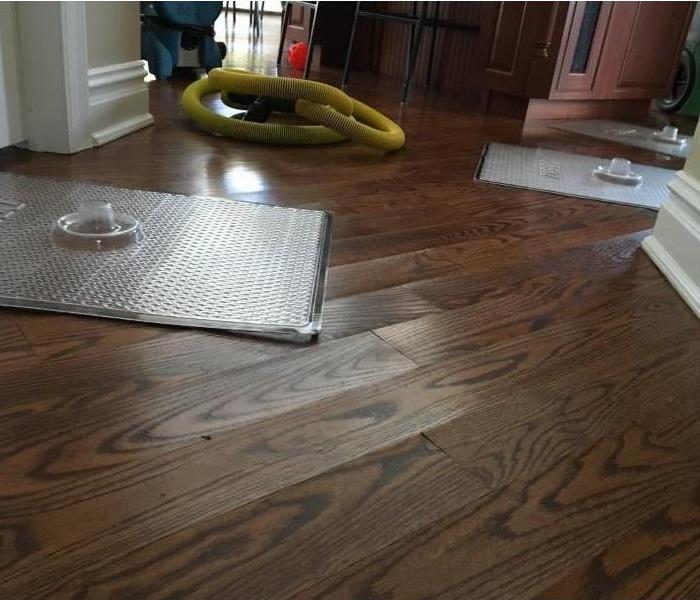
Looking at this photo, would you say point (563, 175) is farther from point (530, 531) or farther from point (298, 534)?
point (298, 534)

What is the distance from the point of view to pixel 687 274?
4.09 feet

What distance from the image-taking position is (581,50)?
10.2 feet

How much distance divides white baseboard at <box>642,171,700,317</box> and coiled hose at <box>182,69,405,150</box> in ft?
3.02

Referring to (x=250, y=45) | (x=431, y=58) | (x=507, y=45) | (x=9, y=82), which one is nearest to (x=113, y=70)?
(x=9, y=82)

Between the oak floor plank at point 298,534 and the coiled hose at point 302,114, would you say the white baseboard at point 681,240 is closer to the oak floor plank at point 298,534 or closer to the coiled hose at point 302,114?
the oak floor plank at point 298,534

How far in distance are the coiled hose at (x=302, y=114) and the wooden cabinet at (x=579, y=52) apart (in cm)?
123

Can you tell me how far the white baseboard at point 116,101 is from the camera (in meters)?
1.82

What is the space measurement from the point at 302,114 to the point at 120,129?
1.77 feet

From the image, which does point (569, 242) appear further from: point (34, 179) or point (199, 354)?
point (34, 179)

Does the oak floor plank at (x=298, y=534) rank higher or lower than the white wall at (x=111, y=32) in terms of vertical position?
lower

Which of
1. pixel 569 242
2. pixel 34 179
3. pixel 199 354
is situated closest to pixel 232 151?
pixel 34 179

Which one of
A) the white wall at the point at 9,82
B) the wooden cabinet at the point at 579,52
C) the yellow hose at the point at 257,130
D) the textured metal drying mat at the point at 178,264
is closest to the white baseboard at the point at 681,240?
the textured metal drying mat at the point at 178,264

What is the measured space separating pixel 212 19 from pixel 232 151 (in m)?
1.43

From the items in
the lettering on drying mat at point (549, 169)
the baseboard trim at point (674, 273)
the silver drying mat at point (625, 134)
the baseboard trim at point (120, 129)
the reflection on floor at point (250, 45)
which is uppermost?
the baseboard trim at point (674, 273)
